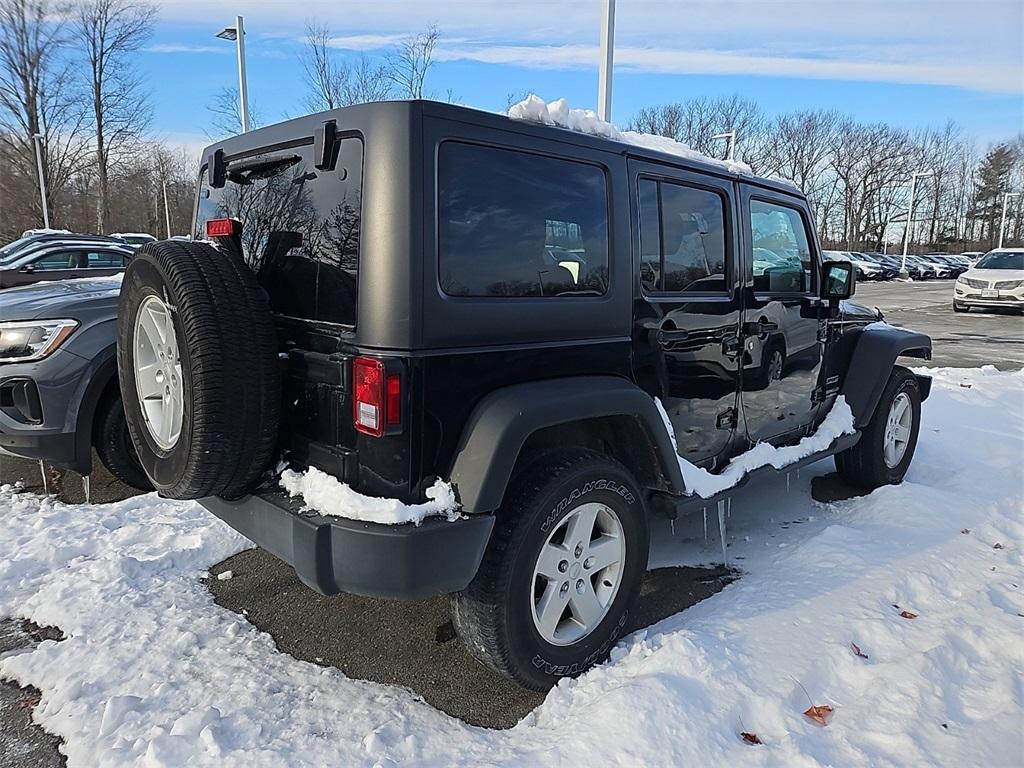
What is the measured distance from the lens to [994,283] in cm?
1791

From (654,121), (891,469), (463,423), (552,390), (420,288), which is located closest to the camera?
(420,288)

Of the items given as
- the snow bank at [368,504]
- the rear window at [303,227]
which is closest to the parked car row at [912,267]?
the rear window at [303,227]

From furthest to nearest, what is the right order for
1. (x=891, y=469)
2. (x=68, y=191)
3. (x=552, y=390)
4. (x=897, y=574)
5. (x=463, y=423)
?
(x=68, y=191)
(x=891, y=469)
(x=897, y=574)
(x=552, y=390)
(x=463, y=423)

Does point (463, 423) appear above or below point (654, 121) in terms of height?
below

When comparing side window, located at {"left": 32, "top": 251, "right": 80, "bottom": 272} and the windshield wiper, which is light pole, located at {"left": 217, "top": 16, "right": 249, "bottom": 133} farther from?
the windshield wiper

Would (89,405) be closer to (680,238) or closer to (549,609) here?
(549,609)

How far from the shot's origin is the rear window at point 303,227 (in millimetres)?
2354

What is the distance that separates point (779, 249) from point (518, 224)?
6.68 feet

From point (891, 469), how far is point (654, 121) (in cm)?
4620

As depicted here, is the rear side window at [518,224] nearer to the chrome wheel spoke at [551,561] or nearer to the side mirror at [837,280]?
the chrome wheel spoke at [551,561]

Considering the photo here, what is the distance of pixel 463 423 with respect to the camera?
2.38 m

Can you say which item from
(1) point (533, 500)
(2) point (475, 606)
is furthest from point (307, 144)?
(2) point (475, 606)

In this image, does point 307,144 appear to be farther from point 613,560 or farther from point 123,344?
point 613,560

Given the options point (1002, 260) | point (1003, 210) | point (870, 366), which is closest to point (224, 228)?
point (870, 366)
